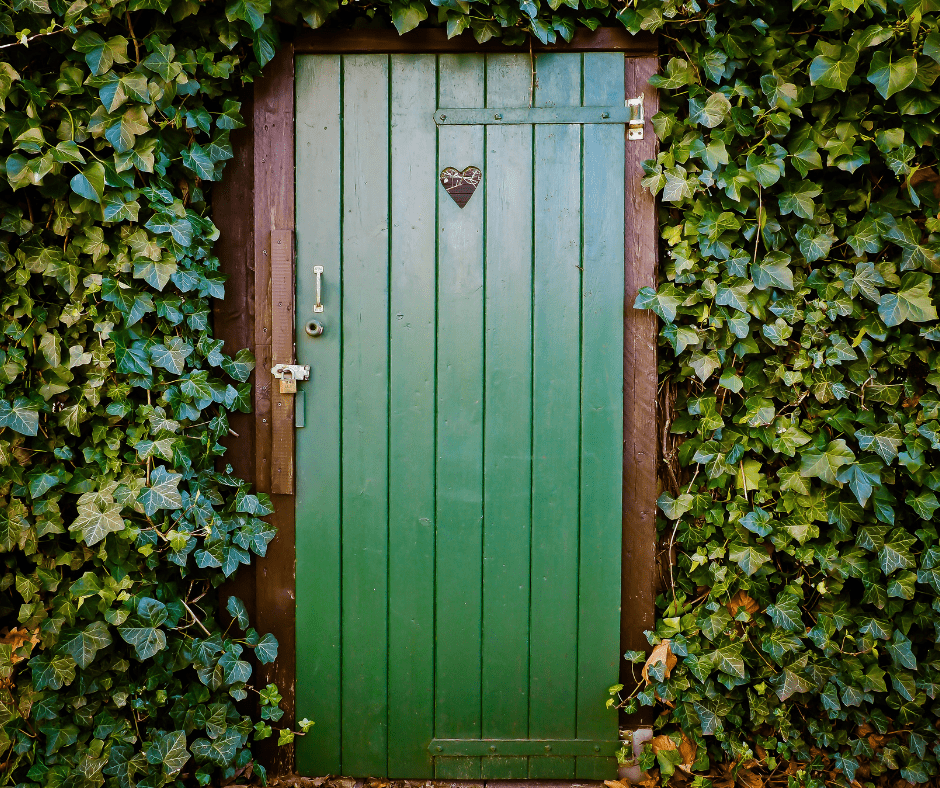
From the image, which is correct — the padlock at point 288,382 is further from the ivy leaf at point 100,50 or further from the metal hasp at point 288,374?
the ivy leaf at point 100,50

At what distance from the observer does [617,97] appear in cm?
178

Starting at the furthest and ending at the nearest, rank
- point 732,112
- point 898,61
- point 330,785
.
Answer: point 330,785 < point 732,112 < point 898,61

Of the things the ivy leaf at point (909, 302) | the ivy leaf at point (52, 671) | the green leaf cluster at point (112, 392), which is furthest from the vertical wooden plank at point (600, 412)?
the ivy leaf at point (52, 671)

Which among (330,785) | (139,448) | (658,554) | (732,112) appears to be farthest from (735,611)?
(139,448)

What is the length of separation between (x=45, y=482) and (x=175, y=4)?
1.43 metres

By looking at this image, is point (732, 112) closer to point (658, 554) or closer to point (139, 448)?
point (658, 554)

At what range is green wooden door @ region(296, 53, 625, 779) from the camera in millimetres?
1804

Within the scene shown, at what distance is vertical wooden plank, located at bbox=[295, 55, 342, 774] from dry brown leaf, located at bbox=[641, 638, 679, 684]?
0.97 metres

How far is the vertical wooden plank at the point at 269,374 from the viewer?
1.80 m

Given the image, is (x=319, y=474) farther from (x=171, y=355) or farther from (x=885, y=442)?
(x=885, y=442)

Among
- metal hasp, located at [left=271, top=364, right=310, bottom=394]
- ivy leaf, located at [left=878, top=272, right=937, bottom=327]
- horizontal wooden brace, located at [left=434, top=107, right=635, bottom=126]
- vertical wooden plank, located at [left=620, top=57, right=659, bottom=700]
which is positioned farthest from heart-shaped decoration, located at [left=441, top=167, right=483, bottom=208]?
ivy leaf, located at [left=878, top=272, right=937, bottom=327]

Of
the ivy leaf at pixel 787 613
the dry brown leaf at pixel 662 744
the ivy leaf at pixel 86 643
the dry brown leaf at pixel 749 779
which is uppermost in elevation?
the ivy leaf at pixel 787 613

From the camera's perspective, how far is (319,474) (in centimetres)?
185

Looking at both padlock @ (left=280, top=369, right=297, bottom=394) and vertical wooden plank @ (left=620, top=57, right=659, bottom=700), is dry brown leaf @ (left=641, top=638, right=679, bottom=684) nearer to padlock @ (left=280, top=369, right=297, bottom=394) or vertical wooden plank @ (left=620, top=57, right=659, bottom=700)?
vertical wooden plank @ (left=620, top=57, right=659, bottom=700)
